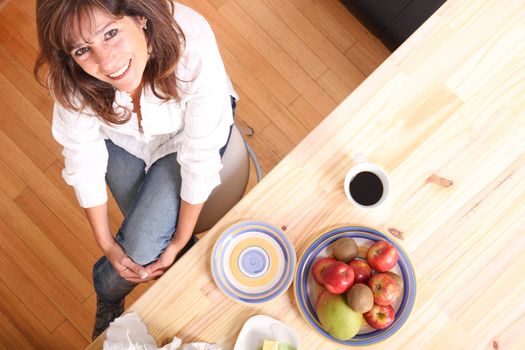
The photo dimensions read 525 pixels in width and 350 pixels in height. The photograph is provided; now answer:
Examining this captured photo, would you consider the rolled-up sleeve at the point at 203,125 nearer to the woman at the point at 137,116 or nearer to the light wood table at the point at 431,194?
the woman at the point at 137,116

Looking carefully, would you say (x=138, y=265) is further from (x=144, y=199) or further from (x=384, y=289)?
(x=384, y=289)

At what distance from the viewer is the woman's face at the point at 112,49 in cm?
100

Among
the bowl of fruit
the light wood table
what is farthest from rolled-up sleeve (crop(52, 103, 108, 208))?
the bowl of fruit

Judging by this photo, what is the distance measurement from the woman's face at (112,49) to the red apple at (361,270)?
0.61 m

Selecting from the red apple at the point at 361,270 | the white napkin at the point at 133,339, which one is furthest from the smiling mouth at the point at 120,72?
the red apple at the point at 361,270

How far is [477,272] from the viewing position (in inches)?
46.3

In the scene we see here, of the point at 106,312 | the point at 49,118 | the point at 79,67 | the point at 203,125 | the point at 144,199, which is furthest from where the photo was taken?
the point at 49,118

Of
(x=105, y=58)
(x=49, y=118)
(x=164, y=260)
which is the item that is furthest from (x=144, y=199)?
(x=49, y=118)

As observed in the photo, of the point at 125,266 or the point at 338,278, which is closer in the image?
the point at 338,278

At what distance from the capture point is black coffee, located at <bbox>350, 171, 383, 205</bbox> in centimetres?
119

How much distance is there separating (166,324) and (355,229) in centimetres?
45

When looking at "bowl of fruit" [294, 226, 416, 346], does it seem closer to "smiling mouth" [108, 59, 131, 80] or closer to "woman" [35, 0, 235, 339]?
"woman" [35, 0, 235, 339]

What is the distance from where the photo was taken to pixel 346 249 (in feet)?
3.72

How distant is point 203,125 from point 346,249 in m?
0.45
